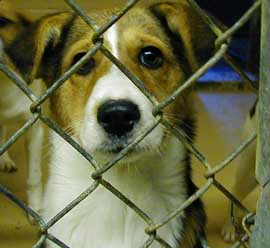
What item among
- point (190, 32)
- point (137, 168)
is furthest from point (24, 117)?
point (190, 32)

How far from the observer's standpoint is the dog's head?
1.68 meters

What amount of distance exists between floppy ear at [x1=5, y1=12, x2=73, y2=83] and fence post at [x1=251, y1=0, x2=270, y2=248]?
33.7 inches

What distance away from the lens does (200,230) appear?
1.89m

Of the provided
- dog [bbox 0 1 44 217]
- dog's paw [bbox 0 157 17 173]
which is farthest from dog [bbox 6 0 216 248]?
dog's paw [bbox 0 157 17 173]

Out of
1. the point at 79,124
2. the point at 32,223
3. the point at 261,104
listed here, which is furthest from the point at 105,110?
the point at 32,223

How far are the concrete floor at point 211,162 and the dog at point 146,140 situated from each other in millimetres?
775

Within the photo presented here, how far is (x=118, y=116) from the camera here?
151 centimetres

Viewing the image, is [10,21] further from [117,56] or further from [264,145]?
[264,145]

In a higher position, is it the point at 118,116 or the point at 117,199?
the point at 118,116

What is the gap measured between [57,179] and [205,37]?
0.65 metres

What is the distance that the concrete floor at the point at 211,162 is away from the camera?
268 cm

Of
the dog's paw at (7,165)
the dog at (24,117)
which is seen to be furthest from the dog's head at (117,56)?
the dog's paw at (7,165)

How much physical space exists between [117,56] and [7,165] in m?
1.62

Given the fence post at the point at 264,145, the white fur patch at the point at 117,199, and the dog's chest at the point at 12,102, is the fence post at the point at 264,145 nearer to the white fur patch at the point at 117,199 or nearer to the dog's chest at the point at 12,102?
the white fur patch at the point at 117,199
